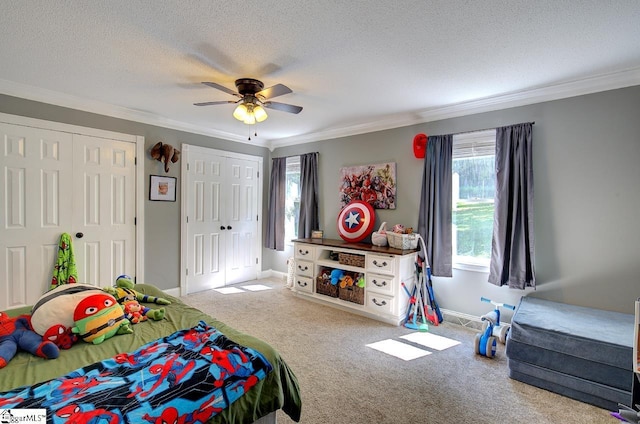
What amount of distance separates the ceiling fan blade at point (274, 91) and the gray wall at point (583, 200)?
7.07 ft

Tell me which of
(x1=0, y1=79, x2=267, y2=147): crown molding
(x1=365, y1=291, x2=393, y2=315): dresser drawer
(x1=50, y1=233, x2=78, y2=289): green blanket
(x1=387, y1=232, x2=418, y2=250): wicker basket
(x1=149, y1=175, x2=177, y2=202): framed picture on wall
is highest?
(x1=0, y1=79, x2=267, y2=147): crown molding

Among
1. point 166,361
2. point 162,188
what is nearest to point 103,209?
point 162,188

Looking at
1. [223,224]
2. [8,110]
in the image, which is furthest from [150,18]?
[223,224]

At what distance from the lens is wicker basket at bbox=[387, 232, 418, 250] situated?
3449 mm

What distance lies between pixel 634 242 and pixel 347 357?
8.60 feet

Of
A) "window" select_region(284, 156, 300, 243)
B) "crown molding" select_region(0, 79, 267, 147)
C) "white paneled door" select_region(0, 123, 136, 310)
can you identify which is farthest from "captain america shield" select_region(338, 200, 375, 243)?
"white paneled door" select_region(0, 123, 136, 310)

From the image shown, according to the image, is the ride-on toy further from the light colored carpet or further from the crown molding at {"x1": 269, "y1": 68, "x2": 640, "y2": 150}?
the crown molding at {"x1": 269, "y1": 68, "x2": 640, "y2": 150}

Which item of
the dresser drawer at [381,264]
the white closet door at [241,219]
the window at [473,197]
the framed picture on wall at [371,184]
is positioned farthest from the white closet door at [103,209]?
the window at [473,197]

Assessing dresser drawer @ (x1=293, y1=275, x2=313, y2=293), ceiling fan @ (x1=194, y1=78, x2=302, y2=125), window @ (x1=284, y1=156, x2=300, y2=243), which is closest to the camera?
ceiling fan @ (x1=194, y1=78, x2=302, y2=125)

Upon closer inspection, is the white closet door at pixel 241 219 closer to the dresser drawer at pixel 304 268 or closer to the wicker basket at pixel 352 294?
the dresser drawer at pixel 304 268

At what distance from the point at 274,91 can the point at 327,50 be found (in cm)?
56

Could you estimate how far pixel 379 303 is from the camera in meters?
3.40

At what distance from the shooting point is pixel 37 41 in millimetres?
2086

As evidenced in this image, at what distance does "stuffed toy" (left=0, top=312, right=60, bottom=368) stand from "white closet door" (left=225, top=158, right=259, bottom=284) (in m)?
3.25
